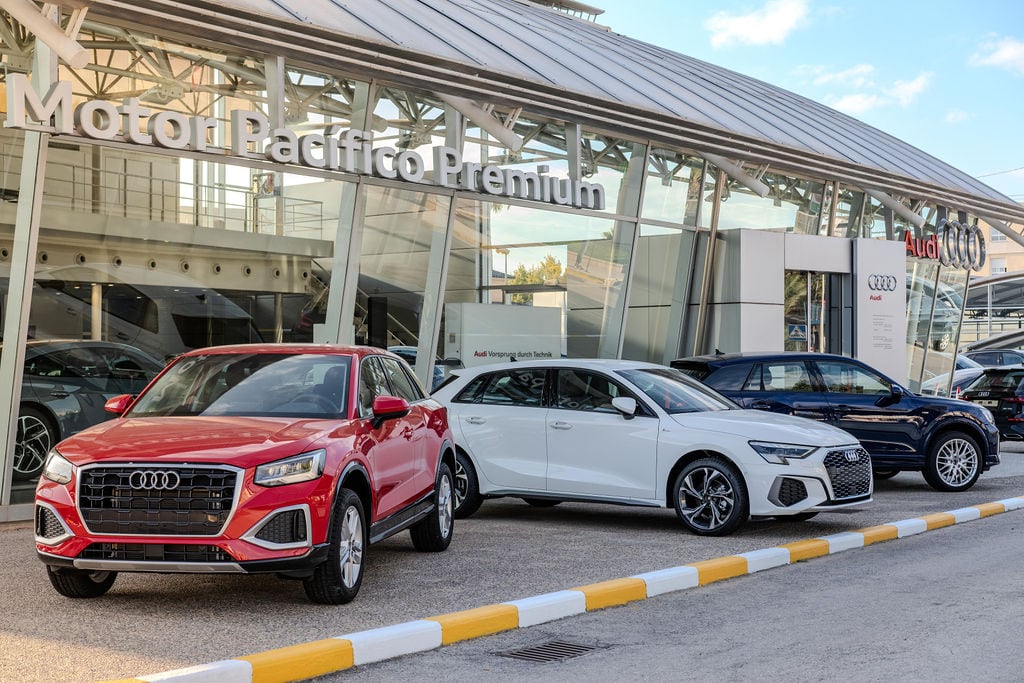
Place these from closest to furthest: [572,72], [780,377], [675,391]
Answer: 1. [675,391]
2. [780,377]
3. [572,72]

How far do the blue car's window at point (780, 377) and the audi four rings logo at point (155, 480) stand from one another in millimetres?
8789

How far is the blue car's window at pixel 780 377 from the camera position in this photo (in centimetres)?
1423

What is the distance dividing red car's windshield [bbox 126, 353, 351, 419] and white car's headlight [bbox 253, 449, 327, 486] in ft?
2.41

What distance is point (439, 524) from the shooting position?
9.53 m

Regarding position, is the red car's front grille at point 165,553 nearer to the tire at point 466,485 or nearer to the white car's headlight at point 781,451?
the tire at point 466,485

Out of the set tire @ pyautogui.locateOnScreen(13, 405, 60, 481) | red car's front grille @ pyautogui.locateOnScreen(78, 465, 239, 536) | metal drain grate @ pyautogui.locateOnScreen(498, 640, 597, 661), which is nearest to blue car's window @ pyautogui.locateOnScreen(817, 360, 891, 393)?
metal drain grate @ pyautogui.locateOnScreen(498, 640, 597, 661)

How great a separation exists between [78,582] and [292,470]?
5.43 feet

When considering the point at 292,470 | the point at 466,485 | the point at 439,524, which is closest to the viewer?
the point at 292,470

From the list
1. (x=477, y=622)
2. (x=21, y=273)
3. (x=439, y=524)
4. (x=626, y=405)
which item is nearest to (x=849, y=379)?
(x=626, y=405)

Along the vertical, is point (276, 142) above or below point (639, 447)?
above

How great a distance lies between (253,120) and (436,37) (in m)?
3.38

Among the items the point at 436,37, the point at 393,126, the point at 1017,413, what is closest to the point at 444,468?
the point at 393,126

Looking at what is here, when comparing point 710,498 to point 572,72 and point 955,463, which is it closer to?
point 955,463

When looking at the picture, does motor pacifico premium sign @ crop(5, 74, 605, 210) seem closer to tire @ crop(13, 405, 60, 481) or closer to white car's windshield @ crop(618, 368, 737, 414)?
tire @ crop(13, 405, 60, 481)
